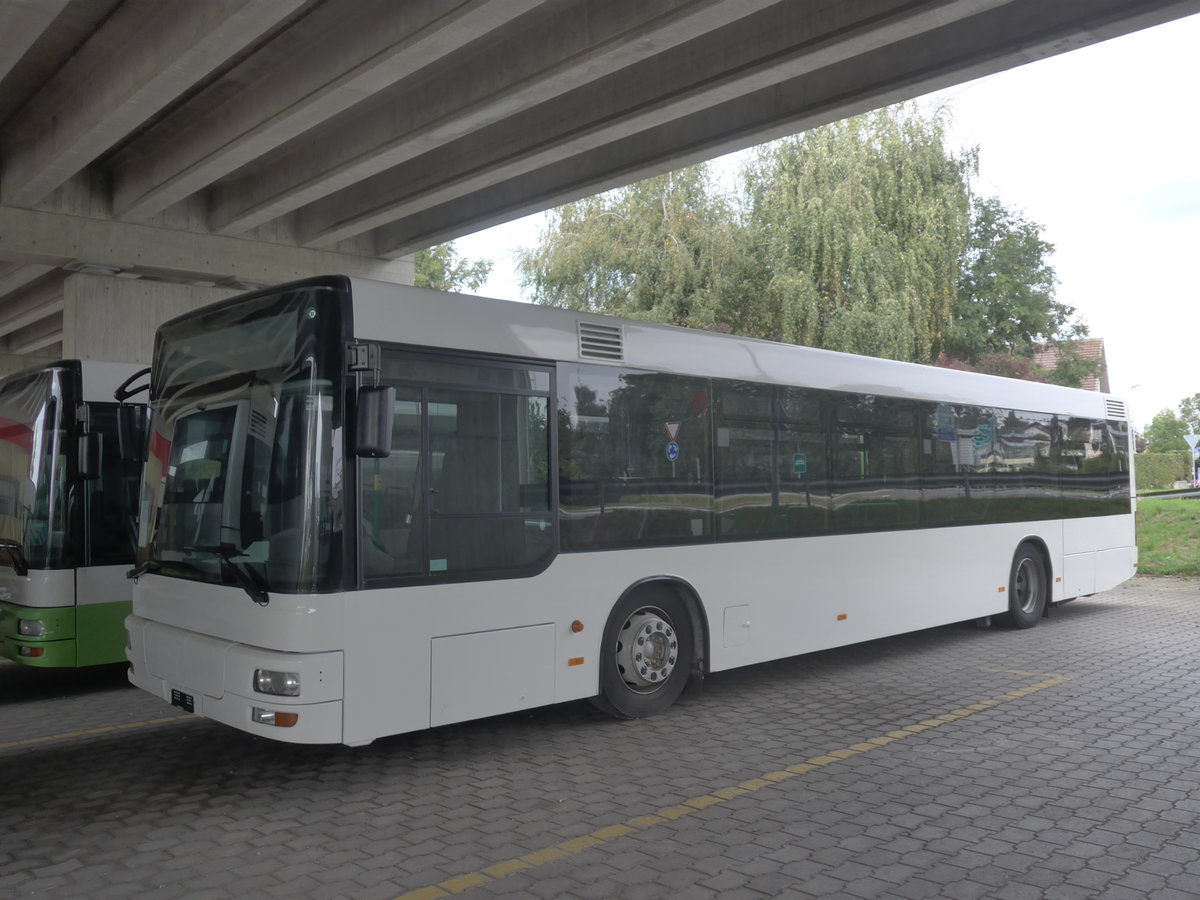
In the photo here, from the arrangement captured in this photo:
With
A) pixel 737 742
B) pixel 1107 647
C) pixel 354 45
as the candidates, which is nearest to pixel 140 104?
pixel 354 45

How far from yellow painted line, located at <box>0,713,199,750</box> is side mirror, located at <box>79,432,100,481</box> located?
227 cm

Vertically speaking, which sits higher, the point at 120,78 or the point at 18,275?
the point at 120,78

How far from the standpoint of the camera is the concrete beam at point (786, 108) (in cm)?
847

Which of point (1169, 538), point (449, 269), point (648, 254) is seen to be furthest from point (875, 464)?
point (449, 269)

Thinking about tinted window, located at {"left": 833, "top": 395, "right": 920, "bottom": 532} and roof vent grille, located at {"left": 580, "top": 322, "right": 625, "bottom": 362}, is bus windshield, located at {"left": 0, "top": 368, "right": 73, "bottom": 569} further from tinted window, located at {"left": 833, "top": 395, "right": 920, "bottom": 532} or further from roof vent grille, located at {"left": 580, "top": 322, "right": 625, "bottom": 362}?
tinted window, located at {"left": 833, "top": 395, "right": 920, "bottom": 532}

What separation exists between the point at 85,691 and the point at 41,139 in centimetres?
685

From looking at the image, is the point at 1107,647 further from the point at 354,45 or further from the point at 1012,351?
the point at 1012,351

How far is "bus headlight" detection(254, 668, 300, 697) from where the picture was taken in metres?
5.70

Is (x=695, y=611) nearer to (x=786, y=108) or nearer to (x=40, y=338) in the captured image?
(x=786, y=108)

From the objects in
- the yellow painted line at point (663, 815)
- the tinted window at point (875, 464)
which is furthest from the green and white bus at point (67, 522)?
the tinted window at point (875, 464)

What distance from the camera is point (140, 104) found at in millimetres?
10438

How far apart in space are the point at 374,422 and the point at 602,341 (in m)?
2.42

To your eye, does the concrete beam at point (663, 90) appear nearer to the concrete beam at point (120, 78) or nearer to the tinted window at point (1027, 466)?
the concrete beam at point (120, 78)

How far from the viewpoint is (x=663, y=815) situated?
5625mm
